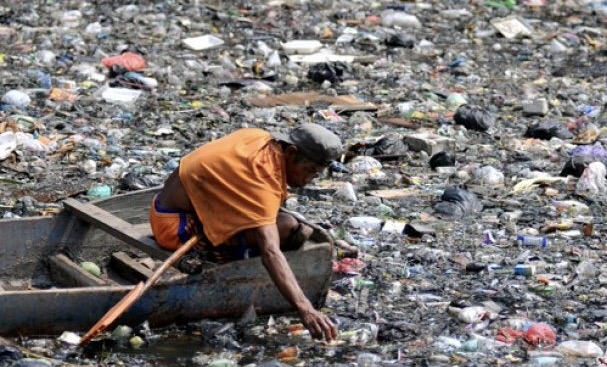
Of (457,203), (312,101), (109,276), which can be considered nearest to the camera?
(109,276)

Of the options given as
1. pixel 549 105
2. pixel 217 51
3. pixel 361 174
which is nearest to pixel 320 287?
pixel 361 174

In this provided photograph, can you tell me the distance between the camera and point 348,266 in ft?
21.4

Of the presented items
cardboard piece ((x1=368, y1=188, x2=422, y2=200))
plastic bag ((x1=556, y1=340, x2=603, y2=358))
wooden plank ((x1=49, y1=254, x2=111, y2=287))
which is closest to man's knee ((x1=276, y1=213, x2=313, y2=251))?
wooden plank ((x1=49, y1=254, x2=111, y2=287))

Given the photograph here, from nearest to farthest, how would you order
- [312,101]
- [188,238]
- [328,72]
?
[188,238], [312,101], [328,72]

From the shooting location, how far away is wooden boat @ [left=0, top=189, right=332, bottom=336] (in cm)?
542

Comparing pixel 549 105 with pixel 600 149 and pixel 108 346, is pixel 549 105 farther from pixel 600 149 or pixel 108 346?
pixel 108 346

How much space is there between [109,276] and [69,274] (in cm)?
29

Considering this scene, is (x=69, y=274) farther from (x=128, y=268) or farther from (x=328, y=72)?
(x=328, y=72)

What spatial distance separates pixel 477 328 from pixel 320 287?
2.38 ft

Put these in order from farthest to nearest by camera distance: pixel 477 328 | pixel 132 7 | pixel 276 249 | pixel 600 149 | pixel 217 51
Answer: pixel 132 7
pixel 217 51
pixel 600 149
pixel 477 328
pixel 276 249

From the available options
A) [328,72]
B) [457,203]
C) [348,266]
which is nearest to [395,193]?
[457,203]

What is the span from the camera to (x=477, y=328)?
5793 mm

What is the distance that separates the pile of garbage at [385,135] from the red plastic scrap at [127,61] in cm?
2

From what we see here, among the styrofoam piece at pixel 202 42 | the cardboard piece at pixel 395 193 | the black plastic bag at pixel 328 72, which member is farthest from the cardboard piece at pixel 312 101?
the cardboard piece at pixel 395 193
